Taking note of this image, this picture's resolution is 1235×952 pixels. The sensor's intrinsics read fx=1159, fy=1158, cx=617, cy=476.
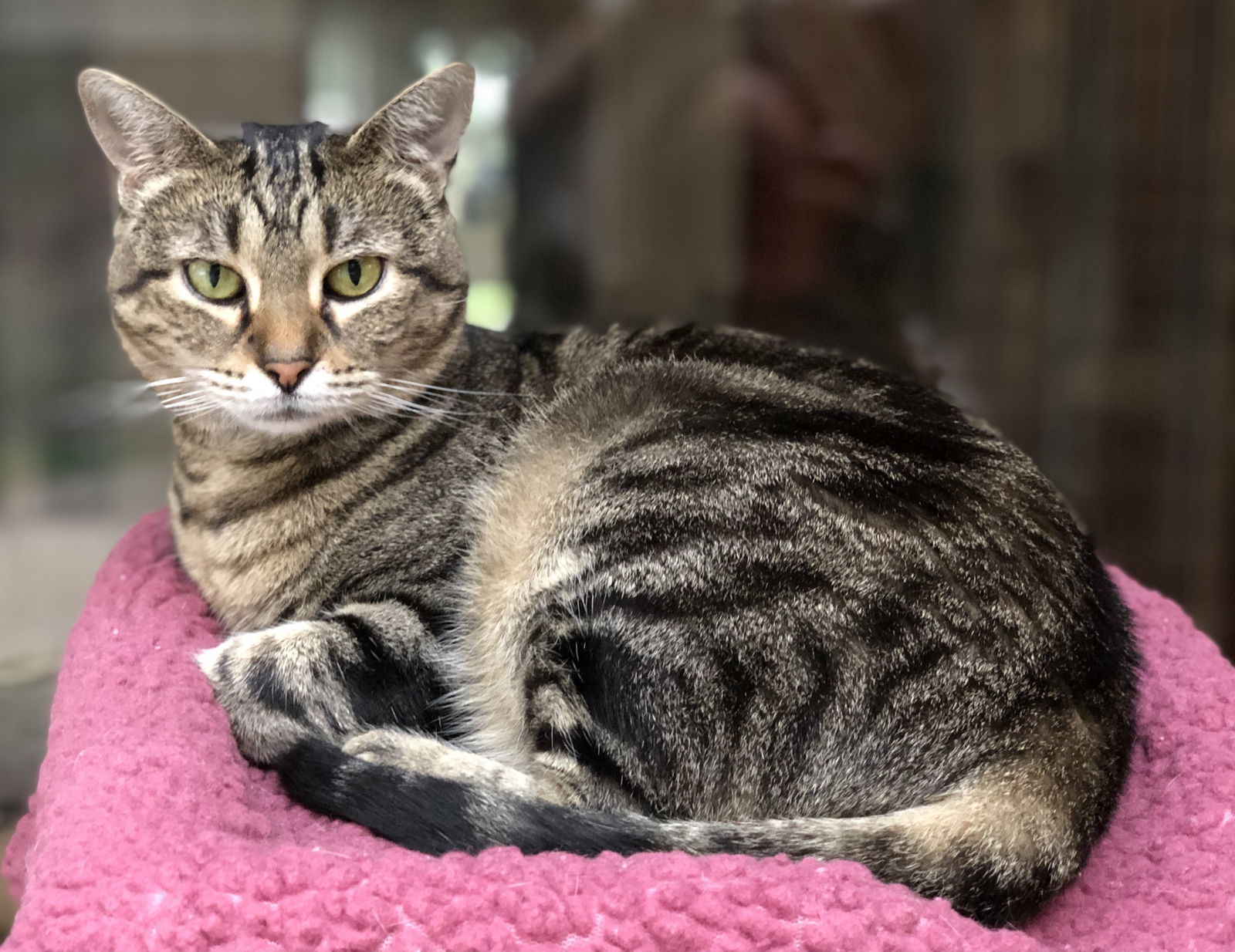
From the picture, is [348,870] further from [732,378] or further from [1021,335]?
A: [1021,335]

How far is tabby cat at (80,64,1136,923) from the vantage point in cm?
112

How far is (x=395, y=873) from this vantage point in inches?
38.6

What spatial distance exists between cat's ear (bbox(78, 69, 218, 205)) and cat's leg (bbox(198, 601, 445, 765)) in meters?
0.56

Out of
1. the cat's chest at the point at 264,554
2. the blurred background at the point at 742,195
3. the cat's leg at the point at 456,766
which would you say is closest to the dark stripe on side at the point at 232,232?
the cat's chest at the point at 264,554

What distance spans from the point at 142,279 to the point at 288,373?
9.6 inches

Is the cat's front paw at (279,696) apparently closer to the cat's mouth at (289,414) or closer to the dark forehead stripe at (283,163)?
the cat's mouth at (289,414)

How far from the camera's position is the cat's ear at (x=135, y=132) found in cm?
131

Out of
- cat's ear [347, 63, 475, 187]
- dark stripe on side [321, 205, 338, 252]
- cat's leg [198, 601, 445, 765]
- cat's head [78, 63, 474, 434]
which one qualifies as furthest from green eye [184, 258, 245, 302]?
cat's leg [198, 601, 445, 765]

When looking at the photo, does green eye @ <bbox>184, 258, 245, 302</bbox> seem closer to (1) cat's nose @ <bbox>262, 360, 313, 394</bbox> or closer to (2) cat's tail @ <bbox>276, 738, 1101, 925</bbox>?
(1) cat's nose @ <bbox>262, 360, 313, 394</bbox>

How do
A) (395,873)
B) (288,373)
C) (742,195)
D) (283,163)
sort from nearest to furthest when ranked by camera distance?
(395,873), (288,373), (283,163), (742,195)

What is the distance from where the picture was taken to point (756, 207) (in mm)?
2176

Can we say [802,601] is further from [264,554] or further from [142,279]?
[142,279]

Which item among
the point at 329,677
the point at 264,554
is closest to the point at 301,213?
the point at 264,554

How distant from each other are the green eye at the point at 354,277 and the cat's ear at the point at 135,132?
0.20 metres
